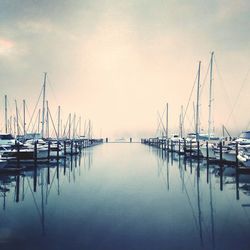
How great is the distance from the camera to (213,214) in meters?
11.3

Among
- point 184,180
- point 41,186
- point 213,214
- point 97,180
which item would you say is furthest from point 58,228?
point 184,180

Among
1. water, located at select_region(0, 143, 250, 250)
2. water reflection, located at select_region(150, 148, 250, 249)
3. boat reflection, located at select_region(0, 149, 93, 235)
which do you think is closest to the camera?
water, located at select_region(0, 143, 250, 250)

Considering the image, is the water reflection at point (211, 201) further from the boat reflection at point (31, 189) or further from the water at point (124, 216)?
the boat reflection at point (31, 189)

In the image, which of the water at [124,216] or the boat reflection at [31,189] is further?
the boat reflection at [31,189]

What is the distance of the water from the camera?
8000 mm

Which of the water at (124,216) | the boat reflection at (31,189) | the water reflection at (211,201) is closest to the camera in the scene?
the water at (124,216)

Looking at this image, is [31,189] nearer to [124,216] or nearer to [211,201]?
[124,216]

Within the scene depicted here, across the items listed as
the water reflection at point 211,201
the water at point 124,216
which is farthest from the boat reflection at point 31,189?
the water reflection at point 211,201

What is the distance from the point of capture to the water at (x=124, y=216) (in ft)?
26.2

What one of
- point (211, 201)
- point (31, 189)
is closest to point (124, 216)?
point (211, 201)

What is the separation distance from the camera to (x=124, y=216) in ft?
35.2

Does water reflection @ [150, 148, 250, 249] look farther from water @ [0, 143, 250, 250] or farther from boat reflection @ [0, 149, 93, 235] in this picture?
boat reflection @ [0, 149, 93, 235]

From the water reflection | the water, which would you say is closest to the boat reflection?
the water

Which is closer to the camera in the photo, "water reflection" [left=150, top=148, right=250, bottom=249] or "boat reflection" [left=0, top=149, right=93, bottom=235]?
"water reflection" [left=150, top=148, right=250, bottom=249]
